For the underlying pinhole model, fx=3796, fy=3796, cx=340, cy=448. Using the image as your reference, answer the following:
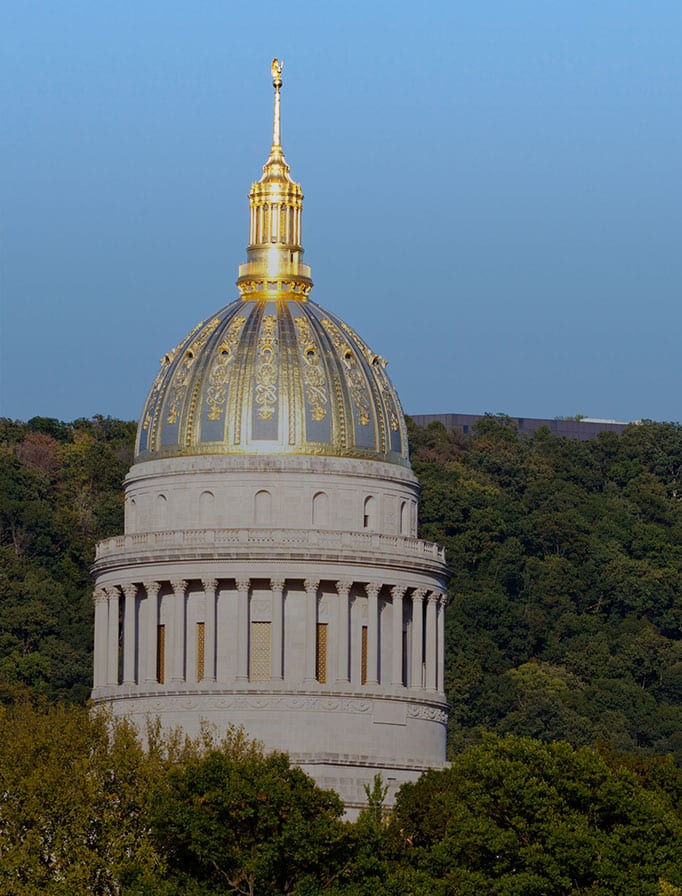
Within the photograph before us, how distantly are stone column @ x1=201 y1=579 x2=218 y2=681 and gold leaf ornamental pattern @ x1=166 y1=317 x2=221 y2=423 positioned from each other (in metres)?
7.71

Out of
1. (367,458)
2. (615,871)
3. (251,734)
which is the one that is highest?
(367,458)

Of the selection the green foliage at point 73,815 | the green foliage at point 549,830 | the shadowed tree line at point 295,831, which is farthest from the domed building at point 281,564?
the green foliage at point 549,830

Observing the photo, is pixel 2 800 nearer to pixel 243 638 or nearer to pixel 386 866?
pixel 386 866

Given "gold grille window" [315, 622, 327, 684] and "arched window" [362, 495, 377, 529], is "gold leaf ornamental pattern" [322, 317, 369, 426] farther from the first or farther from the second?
"gold grille window" [315, 622, 327, 684]

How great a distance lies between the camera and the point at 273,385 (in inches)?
6038

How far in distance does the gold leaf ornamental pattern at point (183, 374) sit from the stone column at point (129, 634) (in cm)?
724

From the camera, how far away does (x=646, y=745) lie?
198500mm

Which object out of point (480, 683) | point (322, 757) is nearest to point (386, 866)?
point (322, 757)

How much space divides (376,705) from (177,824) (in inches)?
1337

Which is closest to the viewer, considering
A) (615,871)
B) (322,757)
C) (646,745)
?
(615,871)

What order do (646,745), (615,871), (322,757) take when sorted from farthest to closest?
(646,745) < (322,757) < (615,871)

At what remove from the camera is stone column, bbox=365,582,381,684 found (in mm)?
150875

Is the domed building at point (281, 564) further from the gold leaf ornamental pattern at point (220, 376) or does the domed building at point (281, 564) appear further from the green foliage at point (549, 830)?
the green foliage at point (549, 830)

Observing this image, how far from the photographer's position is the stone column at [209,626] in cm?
15000
